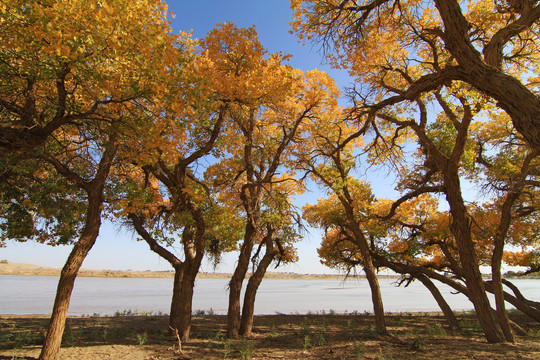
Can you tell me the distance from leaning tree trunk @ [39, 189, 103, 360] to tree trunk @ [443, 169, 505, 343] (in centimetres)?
782

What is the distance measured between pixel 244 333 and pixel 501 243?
7901 millimetres

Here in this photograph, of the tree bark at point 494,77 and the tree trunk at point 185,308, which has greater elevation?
the tree bark at point 494,77

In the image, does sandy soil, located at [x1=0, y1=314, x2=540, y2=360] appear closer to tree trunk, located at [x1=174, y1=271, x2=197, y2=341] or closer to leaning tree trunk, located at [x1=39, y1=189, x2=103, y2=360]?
tree trunk, located at [x1=174, y1=271, x2=197, y2=341]

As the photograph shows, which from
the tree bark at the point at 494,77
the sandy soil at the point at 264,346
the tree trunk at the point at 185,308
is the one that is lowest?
the sandy soil at the point at 264,346

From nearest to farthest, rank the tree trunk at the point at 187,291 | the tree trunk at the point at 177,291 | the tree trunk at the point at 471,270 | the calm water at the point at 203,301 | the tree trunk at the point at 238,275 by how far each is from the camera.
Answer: the tree trunk at the point at 471,270 → the tree trunk at the point at 187,291 → the tree trunk at the point at 177,291 → the tree trunk at the point at 238,275 → the calm water at the point at 203,301

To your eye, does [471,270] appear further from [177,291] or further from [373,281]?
[177,291]

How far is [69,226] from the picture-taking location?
383 inches

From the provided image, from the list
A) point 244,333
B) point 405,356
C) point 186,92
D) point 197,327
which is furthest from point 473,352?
point 197,327

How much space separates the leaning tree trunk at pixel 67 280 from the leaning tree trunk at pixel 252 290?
17.7 ft

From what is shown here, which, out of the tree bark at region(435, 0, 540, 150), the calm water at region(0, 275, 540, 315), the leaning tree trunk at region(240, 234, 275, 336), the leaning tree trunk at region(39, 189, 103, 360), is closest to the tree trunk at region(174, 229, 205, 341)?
the leaning tree trunk at region(240, 234, 275, 336)

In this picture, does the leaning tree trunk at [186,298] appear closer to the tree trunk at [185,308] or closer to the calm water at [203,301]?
the tree trunk at [185,308]

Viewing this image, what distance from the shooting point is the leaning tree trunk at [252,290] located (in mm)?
10234

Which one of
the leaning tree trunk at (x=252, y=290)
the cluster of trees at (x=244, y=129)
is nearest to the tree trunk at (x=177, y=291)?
the cluster of trees at (x=244, y=129)

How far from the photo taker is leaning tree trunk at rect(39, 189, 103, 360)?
584 centimetres
